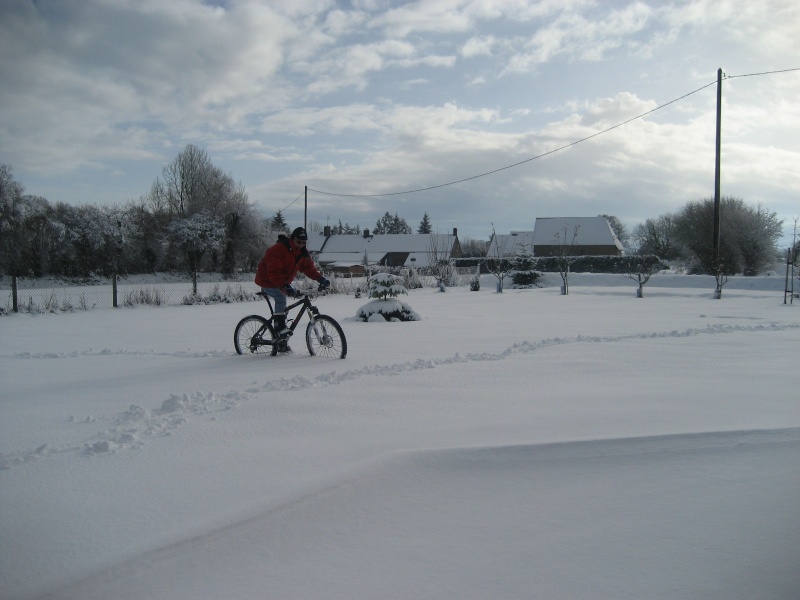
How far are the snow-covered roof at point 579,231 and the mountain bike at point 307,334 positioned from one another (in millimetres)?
49792

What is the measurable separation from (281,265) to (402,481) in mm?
4414

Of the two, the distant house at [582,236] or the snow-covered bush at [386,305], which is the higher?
the distant house at [582,236]

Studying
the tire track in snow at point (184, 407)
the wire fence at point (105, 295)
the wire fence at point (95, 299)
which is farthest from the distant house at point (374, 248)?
the tire track in snow at point (184, 407)

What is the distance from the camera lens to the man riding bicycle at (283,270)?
273 inches

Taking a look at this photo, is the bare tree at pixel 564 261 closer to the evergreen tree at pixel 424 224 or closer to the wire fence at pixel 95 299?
the wire fence at pixel 95 299

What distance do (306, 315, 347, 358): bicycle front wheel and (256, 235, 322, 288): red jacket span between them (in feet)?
1.84

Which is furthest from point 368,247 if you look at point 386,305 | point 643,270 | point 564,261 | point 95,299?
point 386,305

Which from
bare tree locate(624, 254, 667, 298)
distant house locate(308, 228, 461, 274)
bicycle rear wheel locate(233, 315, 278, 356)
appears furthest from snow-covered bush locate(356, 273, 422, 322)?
distant house locate(308, 228, 461, 274)

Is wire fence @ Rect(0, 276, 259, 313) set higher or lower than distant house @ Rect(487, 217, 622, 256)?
lower

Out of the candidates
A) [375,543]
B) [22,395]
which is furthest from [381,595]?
[22,395]

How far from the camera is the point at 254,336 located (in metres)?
7.22

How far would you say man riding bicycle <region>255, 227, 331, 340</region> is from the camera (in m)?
6.93

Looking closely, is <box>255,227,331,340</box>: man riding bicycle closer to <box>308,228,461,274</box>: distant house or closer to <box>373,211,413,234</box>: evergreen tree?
<box>308,228,461,274</box>: distant house

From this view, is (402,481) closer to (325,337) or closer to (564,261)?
(325,337)
